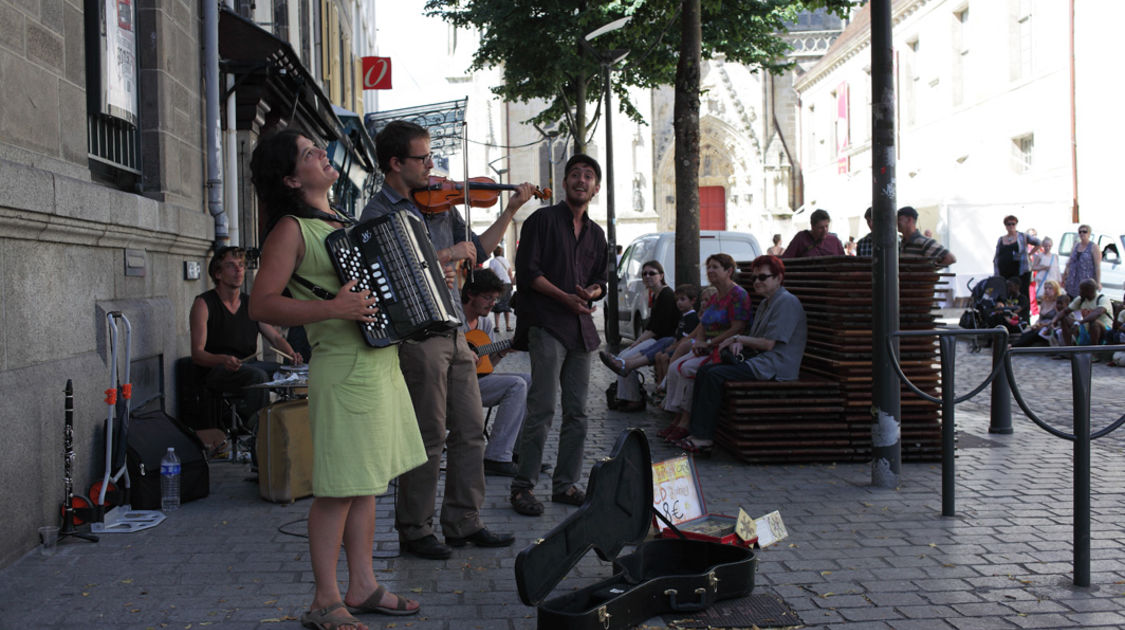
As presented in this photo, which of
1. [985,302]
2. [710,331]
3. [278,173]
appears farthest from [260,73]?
[985,302]

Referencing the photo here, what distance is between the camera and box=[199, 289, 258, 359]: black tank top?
7.94m

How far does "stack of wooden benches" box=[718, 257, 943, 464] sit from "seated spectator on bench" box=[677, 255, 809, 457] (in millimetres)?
210

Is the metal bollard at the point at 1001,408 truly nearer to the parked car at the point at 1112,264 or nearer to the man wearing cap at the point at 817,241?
the man wearing cap at the point at 817,241

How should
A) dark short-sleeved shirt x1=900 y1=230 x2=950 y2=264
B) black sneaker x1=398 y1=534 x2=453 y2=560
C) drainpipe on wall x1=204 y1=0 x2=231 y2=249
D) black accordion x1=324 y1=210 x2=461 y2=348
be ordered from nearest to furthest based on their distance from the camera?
black accordion x1=324 y1=210 x2=461 y2=348
black sneaker x1=398 y1=534 x2=453 y2=560
drainpipe on wall x1=204 y1=0 x2=231 y2=249
dark short-sleeved shirt x1=900 y1=230 x2=950 y2=264

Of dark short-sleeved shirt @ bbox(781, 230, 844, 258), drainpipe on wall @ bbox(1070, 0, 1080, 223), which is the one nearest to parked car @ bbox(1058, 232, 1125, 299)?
drainpipe on wall @ bbox(1070, 0, 1080, 223)

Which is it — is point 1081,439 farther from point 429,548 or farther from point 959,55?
point 959,55

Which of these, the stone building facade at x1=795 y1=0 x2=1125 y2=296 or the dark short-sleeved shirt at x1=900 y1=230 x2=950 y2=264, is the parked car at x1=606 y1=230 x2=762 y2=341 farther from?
the dark short-sleeved shirt at x1=900 y1=230 x2=950 y2=264

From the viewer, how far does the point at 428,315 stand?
149 inches

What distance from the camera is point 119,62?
731 centimetres

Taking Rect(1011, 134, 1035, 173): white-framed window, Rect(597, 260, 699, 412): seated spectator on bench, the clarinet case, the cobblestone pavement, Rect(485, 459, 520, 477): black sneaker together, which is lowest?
the cobblestone pavement

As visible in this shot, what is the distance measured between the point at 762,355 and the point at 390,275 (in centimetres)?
458

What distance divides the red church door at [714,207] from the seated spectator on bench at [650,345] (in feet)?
130

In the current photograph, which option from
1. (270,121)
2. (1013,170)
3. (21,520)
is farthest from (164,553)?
(1013,170)

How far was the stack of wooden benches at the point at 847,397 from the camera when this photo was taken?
7.38 m
